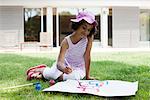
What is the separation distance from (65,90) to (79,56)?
46.4 inches

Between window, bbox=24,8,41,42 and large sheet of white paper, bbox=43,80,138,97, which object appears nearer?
large sheet of white paper, bbox=43,80,138,97

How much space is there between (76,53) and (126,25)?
14.8 metres

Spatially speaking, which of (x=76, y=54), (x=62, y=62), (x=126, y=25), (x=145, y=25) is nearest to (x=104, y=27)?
(x=126, y=25)

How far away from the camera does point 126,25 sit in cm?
1927

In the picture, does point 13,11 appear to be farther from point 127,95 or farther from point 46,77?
point 127,95

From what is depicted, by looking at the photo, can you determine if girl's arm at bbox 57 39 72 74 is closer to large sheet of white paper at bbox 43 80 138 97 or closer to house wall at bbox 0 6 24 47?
large sheet of white paper at bbox 43 80 138 97

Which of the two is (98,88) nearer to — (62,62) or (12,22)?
(62,62)

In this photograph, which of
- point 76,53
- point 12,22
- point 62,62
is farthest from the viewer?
point 12,22

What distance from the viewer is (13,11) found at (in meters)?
18.7

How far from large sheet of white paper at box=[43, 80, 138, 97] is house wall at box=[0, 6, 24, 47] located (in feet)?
47.0

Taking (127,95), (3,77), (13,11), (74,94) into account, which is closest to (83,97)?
(74,94)

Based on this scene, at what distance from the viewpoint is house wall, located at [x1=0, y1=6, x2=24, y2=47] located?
18266 millimetres

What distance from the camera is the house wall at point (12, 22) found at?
18266 mm

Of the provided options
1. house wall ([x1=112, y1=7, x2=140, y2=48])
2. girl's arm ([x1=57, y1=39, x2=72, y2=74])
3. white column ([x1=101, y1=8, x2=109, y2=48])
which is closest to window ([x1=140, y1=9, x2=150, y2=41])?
house wall ([x1=112, y1=7, x2=140, y2=48])
